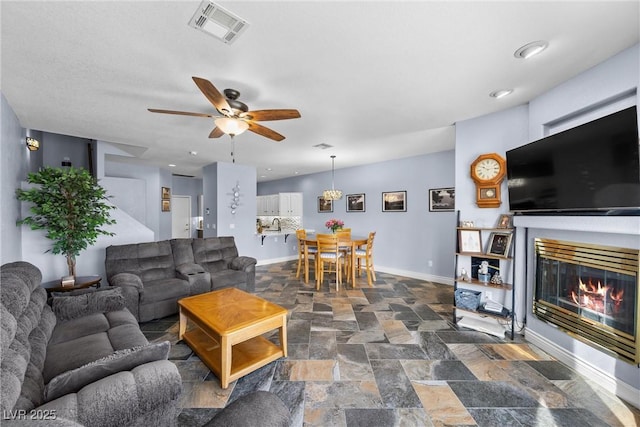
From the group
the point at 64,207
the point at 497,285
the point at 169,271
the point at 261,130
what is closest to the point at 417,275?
the point at 497,285

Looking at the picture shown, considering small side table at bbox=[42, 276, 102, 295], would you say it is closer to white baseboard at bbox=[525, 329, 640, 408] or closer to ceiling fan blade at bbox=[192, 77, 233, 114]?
ceiling fan blade at bbox=[192, 77, 233, 114]

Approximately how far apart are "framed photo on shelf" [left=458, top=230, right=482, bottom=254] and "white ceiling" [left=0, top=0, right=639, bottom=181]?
55.8 inches

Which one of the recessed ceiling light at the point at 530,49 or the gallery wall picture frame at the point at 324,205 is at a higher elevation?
the recessed ceiling light at the point at 530,49

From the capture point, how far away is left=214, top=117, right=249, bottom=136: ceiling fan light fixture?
7.21 feet

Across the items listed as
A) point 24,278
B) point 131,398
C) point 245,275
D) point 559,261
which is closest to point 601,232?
point 559,261

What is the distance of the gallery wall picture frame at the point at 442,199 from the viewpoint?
458 cm

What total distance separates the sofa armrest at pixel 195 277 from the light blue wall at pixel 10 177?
1.61 metres

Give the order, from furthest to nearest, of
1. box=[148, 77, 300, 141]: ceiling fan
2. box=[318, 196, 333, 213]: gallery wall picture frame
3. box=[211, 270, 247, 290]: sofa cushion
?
box=[318, 196, 333, 213]: gallery wall picture frame, box=[211, 270, 247, 290]: sofa cushion, box=[148, 77, 300, 141]: ceiling fan

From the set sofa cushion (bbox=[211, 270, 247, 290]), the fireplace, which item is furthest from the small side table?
the fireplace

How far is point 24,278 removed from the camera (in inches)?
66.8

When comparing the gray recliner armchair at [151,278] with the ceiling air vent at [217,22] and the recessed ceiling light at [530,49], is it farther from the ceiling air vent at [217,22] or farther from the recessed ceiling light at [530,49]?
the recessed ceiling light at [530,49]

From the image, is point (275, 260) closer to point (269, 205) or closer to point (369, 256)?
point (269, 205)

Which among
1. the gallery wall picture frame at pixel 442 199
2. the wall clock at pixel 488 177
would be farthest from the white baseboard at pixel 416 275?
the wall clock at pixel 488 177

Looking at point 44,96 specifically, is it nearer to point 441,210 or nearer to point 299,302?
point 299,302
